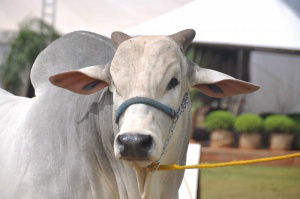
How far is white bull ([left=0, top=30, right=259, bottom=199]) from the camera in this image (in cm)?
291

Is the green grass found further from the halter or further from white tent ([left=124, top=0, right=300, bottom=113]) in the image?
the halter

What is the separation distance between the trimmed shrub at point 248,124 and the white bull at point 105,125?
702cm

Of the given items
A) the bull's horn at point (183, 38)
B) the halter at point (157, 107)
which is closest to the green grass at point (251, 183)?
the bull's horn at point (183, 38)

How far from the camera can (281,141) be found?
407 inches

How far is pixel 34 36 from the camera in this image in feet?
39.3

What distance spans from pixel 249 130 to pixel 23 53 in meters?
4.99

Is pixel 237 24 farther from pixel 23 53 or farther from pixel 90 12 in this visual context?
pixel 90 12

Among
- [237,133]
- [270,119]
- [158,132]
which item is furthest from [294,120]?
[158,132]

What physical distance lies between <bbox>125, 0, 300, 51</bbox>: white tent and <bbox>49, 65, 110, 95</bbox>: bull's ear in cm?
720

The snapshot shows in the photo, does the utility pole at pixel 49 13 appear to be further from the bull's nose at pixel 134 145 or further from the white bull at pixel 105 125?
the bull's nose at pixel 134 145

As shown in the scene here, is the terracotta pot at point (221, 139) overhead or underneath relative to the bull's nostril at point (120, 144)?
underneath

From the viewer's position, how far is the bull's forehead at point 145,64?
9.43 feet

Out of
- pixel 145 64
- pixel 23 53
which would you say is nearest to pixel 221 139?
pixel 23 53

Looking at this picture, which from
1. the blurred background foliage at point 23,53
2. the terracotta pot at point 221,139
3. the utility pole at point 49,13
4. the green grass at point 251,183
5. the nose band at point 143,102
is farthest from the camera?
the utility pole at point 49,13
